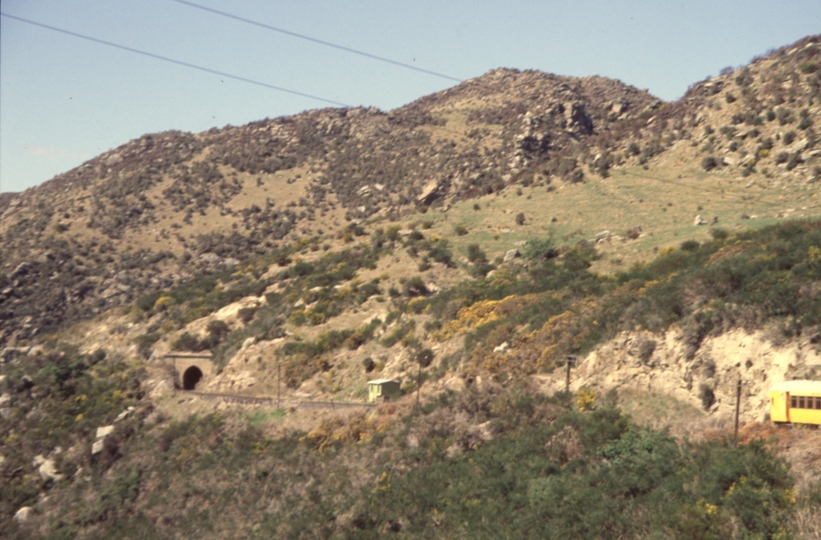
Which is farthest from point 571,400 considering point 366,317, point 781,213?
point 781,213

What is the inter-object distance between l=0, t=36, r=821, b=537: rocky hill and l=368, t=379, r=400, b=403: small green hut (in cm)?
147

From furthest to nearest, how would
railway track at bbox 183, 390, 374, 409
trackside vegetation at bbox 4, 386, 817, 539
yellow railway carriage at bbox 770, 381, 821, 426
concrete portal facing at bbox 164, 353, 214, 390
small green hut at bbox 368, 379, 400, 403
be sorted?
concrete portal facing at bbox 164, 353, 214, 390 < railway track at bbox 183, 390, 374, 409 < small green hut at bbox 368, 379, 400, 403 < yellow railway carriage at bbox 770, 381, 821, 426 < trackside vegetation at bbox 4, 386, 817, 539

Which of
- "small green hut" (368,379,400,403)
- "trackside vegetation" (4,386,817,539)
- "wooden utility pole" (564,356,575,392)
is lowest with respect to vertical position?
"trackside vegetation" (4,386,817,539)

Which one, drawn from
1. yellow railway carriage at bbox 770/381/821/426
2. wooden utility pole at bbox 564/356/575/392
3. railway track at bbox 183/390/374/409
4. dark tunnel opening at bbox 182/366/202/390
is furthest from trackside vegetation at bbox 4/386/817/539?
dark tunnel opening at bbox 182/366/202/390

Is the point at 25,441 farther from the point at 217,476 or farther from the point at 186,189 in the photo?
the point at 186,189

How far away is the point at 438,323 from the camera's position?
124 feet

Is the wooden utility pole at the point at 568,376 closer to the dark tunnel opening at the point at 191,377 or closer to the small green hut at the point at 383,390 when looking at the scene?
the small green hut at the point at 383,390

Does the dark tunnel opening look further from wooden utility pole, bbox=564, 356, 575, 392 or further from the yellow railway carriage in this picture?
the yellow railway carriage

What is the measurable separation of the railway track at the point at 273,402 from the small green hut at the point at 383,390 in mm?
473

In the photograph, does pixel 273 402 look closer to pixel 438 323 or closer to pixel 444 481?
pixel 438 323

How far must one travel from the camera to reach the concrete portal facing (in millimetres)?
44062

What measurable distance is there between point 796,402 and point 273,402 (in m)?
23.1

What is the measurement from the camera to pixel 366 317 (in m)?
42.7

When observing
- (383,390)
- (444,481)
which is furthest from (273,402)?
(444,481)
